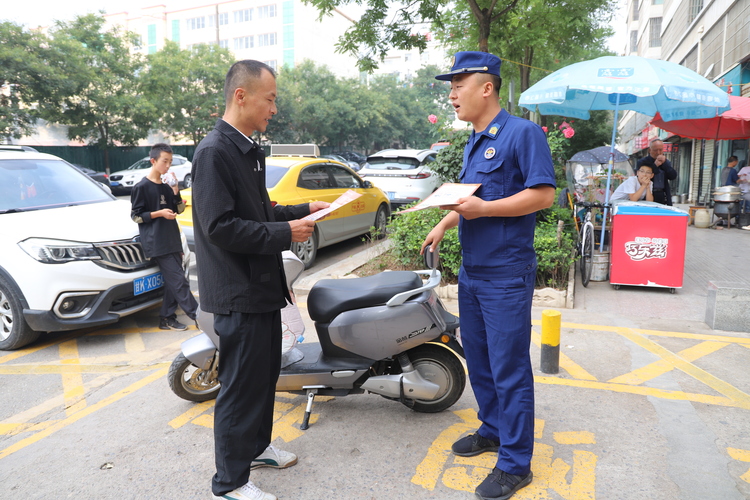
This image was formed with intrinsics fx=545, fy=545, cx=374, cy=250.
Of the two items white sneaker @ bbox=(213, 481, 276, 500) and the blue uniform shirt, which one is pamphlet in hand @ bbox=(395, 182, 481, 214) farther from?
white sneaker @ bbox=(213, 481, 276, 500)

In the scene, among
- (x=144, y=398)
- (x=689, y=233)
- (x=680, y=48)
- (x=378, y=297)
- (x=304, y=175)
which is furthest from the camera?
(x=680, y=48)

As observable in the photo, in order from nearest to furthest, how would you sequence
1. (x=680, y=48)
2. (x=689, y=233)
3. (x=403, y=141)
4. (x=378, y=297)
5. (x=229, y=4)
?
(x=378, y=297) < (x=689, y=233) < (x=680, y=48) < (x=403, y=141) < (x=229, y=4)

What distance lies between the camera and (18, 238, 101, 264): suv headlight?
15.0 feet

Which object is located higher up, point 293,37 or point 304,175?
point 293,37

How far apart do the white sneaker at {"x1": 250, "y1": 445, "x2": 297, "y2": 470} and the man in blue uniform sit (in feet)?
3.31

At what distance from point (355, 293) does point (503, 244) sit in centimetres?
108

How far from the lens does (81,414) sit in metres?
3.64

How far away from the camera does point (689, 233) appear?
1173cm

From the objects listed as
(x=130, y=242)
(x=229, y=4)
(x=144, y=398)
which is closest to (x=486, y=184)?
(x=144, y=398)

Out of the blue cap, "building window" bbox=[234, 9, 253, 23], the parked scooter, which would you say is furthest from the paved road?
"building window" bbox=[234, 9, 253, 23]

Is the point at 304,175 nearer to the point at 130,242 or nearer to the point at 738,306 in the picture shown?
the point at 130,242

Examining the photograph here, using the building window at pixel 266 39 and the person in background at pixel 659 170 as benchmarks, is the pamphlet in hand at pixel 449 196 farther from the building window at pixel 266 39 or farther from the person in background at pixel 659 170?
the building window at pixel 266 39

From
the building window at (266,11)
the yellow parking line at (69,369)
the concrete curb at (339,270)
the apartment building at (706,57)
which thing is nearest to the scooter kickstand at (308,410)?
the yellow parking line at (69,369)

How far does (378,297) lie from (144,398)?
6.25ft
